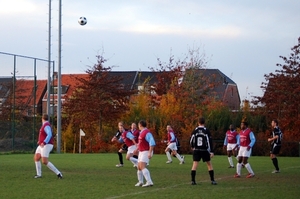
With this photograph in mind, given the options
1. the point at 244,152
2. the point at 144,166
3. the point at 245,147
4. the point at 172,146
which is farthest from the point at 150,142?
the point at 172,146

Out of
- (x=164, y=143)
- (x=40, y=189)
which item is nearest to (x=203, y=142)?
(x=40, y=189)

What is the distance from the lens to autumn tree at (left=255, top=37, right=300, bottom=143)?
43.7m

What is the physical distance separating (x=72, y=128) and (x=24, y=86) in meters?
12.3

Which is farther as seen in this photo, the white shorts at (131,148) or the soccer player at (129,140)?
the white shorts at (131,148)

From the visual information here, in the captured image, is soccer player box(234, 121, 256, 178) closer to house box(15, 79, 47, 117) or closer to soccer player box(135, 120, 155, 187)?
soccer player box(135, 120, 155, 187)

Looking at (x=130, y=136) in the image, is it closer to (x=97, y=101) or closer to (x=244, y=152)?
(x=244, y=152)

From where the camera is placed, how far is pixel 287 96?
1735 inches

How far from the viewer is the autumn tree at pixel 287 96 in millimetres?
43688

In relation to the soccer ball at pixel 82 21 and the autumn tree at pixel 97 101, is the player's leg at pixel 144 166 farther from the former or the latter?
the autumn tree at pixel 97 101

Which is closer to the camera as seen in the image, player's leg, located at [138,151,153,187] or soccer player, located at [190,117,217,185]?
player's leg, located at [138,151,153,187]

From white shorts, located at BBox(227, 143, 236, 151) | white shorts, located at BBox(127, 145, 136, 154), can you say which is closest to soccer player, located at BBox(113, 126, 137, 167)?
white shorts, located at BBox(127, 145, 136, 154)

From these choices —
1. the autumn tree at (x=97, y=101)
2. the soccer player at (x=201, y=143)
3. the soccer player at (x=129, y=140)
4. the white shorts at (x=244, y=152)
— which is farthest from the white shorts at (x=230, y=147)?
the autumn tree at (x=97, y=101)

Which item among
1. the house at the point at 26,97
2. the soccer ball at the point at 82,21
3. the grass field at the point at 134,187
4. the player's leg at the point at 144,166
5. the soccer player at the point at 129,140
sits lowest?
the grass field at the point at 134,187

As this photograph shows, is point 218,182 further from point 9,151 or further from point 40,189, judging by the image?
point 9,151
